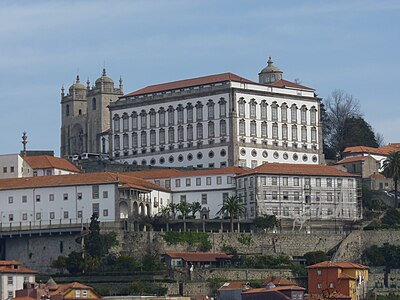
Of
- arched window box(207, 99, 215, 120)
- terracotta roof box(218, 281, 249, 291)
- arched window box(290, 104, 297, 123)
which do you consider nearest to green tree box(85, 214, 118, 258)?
terracotta roof box(218, 281, 249, 291)

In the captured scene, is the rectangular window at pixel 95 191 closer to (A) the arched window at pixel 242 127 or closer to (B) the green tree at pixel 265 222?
(B) the green tree at pixel 265 222

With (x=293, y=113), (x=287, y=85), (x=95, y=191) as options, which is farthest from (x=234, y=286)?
(x=287, y=85)

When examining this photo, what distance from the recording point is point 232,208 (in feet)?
417

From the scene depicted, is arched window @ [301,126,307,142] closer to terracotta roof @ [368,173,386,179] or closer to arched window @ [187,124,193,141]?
terracotta roof @ [368,173,386,179]

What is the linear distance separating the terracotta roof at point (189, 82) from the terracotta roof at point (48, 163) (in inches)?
398

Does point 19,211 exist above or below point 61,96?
below

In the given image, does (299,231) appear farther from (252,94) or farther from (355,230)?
(252,94)

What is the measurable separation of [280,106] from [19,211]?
29.9 m

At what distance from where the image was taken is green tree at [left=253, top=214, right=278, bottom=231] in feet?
419

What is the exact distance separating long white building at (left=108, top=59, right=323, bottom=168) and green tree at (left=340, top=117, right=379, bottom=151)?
1358cm

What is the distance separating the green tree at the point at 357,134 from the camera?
161 meters

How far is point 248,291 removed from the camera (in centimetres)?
11194

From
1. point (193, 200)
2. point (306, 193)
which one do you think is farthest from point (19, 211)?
point (306, 193)

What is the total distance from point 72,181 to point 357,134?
43244mm
